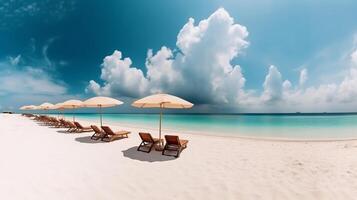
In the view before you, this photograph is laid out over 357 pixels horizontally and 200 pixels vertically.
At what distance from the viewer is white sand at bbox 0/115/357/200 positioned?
353 centimetres

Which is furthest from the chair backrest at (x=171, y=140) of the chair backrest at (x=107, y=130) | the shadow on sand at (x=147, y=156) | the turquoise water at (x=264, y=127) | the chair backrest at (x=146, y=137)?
the turquoise water at (x=264, y=127)

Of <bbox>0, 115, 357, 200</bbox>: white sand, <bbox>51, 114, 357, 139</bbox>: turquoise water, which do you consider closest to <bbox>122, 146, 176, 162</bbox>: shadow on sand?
<bbox>0, 115, 357, 200</bbox>: white sand

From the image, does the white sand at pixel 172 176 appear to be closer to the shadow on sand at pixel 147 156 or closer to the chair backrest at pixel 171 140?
the shadow on sand at pixel 147 156

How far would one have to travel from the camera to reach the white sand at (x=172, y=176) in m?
3.53

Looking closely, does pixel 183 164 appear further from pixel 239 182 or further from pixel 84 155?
pixel 84 155

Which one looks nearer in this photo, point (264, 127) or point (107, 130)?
point (107, 130)

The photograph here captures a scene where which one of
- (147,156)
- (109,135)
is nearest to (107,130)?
(109,135)

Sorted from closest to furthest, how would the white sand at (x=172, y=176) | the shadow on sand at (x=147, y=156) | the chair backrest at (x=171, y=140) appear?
the white sand at (x=172, y=176)
the shadow on sand at (x=147, y=156)
the chair backrest at (x=171, y=140)

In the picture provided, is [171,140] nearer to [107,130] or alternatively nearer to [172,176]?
[172,176]

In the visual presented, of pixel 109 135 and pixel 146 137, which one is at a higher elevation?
pixel 146 137

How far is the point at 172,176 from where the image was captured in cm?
440

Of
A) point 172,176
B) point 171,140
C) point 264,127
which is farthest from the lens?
point 264,127

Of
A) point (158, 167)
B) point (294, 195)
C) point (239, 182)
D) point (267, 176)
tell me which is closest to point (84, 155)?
point (158, 167)

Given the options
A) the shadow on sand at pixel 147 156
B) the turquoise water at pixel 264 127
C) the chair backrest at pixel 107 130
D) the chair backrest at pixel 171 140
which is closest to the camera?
the shadow on sand at pixel 147 156
